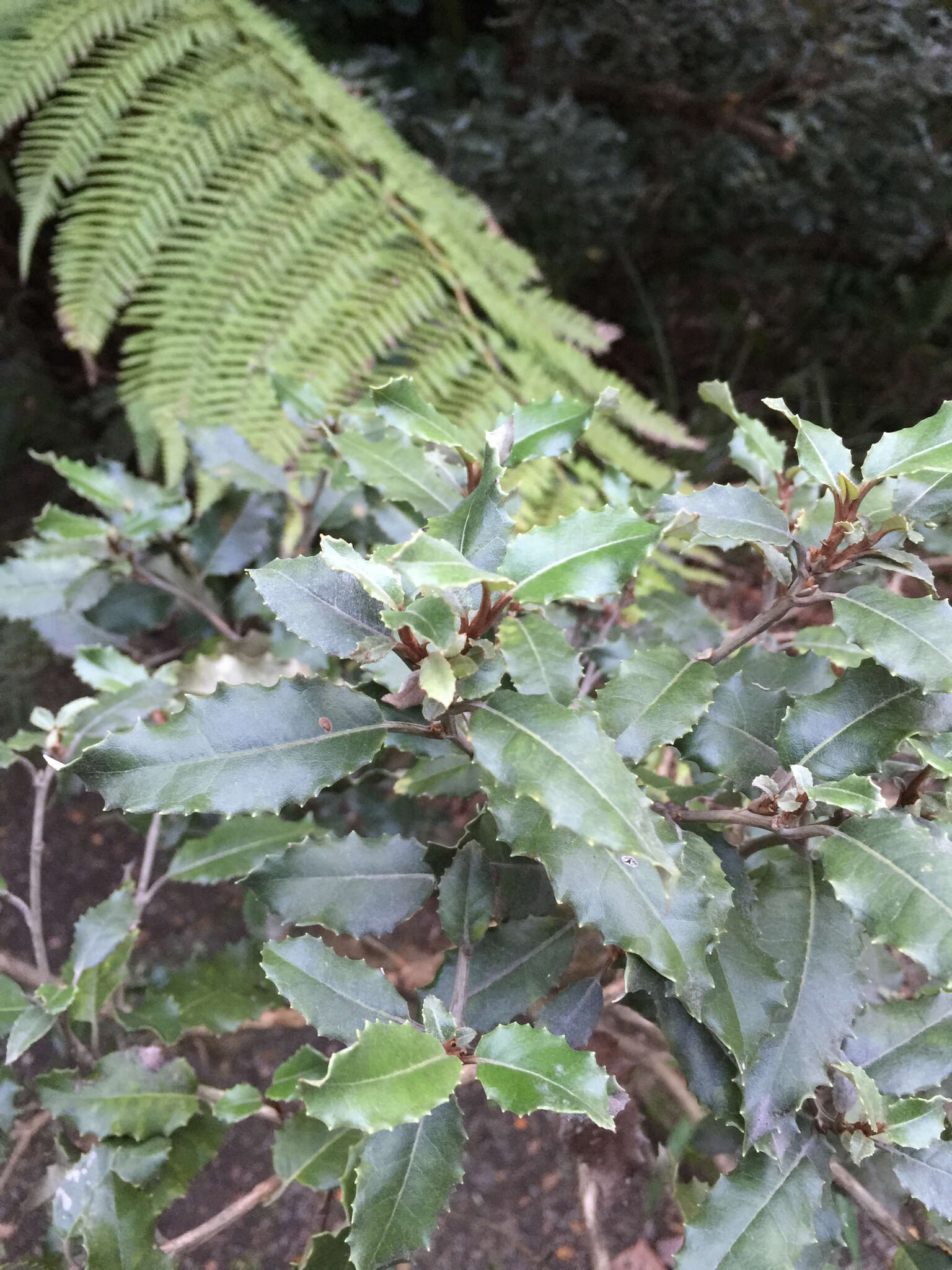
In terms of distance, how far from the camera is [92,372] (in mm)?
1528

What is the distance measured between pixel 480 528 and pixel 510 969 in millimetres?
361

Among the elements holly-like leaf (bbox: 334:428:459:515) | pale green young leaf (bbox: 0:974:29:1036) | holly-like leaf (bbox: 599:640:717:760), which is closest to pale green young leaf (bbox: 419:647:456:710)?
holly-like leaf (bbox: 599:640:717:760)

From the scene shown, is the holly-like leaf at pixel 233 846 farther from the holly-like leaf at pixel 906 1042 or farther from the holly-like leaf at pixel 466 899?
the holly-like leaf at pixel 906 1042

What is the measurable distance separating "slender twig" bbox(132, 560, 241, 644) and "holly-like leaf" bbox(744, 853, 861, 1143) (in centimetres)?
71

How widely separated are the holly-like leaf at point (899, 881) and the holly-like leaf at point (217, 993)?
2.33ft

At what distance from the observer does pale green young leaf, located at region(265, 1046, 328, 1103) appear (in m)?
0.75

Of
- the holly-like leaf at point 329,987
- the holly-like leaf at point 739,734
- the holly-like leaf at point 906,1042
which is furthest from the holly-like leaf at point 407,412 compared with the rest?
the holly-like leaf at point 906,1042

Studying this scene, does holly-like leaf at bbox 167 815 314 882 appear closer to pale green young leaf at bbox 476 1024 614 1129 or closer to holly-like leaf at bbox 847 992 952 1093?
pale green young leaf at bbox 476 1024 614 1129

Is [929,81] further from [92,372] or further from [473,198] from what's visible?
[92,372]

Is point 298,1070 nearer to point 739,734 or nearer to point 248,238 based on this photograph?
point 739,734

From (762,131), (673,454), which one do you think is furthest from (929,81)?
(673,454)

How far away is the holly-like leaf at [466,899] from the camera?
25.4 inches

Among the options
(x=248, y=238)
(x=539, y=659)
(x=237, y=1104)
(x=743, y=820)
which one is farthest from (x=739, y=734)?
(x=248, y=238)

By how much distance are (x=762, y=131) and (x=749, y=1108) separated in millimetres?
2001
